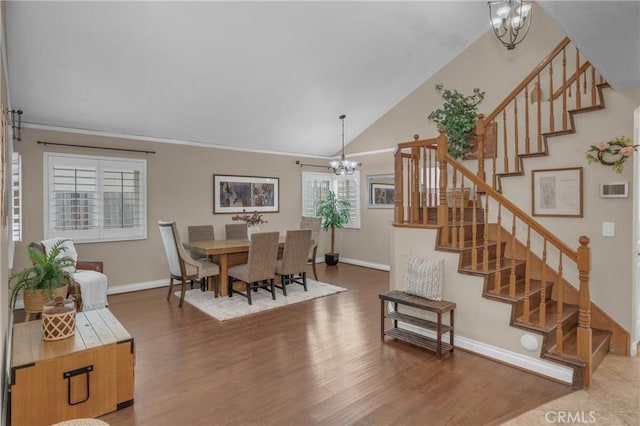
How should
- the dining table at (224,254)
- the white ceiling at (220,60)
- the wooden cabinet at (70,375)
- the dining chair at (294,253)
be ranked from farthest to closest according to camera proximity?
1. the dining chair at (294,253)
2. the dining table at (224,254)
3. the white ceiling at (220,60)
4. the wooden cabinet at (70,375)

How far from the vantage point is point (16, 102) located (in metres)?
4.57

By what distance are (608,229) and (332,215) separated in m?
5.04

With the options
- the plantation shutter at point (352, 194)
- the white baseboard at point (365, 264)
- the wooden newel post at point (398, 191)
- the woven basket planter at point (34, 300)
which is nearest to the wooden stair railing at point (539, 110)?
the wooden newel post at point (398, 191)

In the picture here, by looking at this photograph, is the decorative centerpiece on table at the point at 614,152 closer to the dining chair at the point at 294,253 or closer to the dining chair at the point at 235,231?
the dining chair at the point at 294,253

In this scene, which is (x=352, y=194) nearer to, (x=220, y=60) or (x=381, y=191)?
(x=381, y=191)

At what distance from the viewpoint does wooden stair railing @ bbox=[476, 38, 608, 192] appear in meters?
3.68

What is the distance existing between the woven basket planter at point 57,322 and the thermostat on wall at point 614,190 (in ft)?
15.1

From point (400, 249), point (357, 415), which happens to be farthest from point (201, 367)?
point (400, 249)

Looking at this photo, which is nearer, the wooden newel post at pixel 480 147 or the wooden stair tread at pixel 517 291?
the wooden stair tread at pixel 517 291

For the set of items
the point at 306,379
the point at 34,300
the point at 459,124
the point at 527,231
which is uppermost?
the point at 459,124

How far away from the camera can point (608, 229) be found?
3.42 metres

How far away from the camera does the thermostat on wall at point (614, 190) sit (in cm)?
328

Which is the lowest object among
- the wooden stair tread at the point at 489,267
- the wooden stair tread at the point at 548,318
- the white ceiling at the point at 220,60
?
the wooden stair tread at the point at 548,318

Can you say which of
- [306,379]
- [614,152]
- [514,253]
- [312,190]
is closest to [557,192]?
[614,152]
